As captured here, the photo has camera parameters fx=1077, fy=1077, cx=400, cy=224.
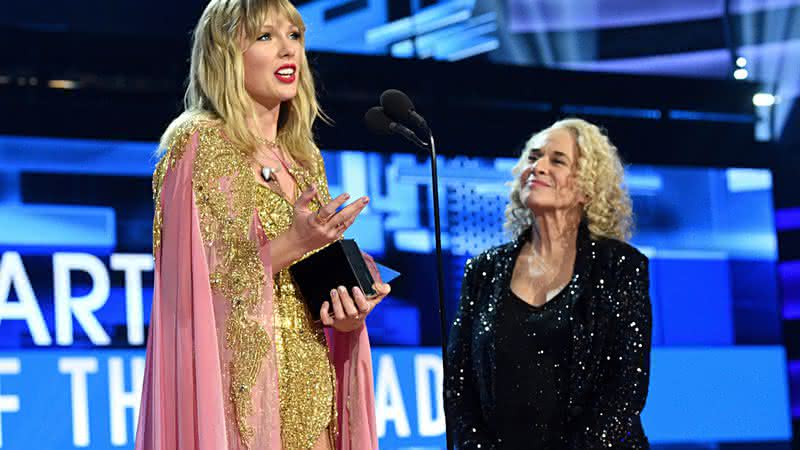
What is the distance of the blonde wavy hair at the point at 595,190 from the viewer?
11.9ft

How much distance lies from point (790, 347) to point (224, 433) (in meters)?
4.74

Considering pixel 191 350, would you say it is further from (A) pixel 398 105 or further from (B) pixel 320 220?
(A) pixel 398 105

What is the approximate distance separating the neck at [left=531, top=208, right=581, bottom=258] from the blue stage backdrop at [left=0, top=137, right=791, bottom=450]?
5.46ft

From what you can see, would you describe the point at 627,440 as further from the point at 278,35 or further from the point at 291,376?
the point at 278,35

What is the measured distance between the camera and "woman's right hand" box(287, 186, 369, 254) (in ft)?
6.81

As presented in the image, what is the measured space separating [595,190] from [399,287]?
5.86 feet

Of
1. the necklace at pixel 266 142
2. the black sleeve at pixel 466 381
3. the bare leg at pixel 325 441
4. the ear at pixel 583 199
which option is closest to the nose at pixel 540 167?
the ear at pixel 583 199

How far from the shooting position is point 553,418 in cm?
331

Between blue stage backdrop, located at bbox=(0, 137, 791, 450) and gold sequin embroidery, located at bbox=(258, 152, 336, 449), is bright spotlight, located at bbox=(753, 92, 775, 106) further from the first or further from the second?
gold sequin embroidery, located at bbox=(258, 152, 336, 449)

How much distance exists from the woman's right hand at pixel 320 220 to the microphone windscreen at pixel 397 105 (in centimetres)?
62

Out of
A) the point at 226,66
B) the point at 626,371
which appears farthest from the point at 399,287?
the point at 226,66

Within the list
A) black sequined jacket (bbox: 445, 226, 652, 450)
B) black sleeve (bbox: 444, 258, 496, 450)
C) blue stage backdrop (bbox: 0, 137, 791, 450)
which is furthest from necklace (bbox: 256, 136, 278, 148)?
blue stage backdrop (bbox: 0, 137, 791, 450)

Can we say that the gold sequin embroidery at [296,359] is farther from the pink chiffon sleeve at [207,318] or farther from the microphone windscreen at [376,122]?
the microphone windscreen at [376,122]

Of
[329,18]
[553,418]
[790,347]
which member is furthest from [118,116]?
[790,347]
